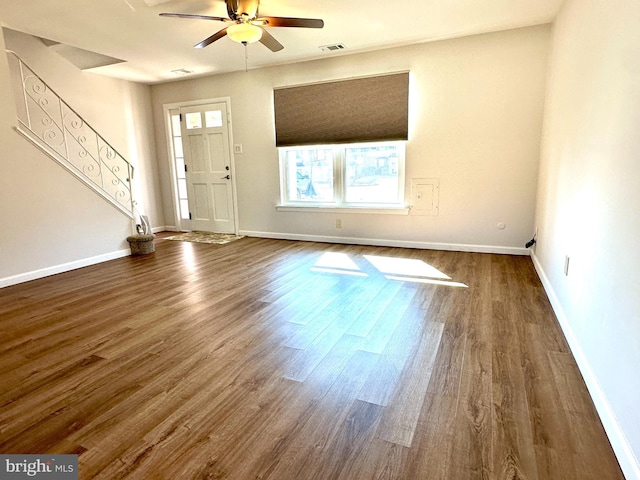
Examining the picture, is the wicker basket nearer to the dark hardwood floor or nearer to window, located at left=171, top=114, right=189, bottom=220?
the dark hardwood floor

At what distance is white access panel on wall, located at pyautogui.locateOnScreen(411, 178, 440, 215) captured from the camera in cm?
462

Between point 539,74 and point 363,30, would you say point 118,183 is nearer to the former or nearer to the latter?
point 363,30

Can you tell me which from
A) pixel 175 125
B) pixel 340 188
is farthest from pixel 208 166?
pixel 340 188

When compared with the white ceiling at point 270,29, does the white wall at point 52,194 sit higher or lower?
lower

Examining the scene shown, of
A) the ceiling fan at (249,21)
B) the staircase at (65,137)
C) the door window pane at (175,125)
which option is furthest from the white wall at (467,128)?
the staircase at (65,137)

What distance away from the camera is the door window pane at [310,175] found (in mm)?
5250

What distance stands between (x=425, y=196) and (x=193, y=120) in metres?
4.10

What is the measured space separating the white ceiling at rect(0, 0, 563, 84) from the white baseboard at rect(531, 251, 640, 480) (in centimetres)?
295

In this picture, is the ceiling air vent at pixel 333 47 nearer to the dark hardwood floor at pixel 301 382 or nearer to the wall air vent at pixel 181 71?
the wall air vent at pixel 181 71

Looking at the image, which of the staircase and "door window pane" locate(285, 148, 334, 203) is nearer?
the staircase

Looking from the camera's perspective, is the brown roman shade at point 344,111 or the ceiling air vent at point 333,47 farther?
the brown roman shade at point 344,111

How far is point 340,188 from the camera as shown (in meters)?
5.19

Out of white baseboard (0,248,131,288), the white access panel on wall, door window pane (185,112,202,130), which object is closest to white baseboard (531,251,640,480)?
the white access panel on wall

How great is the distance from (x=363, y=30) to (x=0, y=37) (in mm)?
3629
